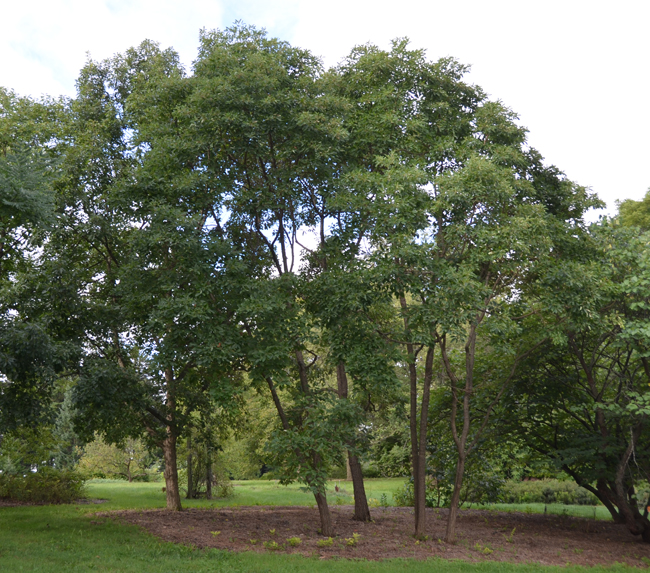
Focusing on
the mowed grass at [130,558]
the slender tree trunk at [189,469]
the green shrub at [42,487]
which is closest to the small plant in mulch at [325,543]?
the mowed grass at [130,558]

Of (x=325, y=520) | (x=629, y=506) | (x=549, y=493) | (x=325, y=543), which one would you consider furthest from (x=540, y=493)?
(x=325, y=543)

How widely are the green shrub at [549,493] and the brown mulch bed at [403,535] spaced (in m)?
5.62

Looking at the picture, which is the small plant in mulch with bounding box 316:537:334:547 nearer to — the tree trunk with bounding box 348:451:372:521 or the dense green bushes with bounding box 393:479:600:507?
the tree trunk with bounding box 348:451:372:521

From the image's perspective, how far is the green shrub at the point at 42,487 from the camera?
15.6m

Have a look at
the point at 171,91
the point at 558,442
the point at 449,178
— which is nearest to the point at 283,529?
the point at 558,442

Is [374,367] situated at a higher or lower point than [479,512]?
higher

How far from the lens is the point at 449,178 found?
31.3 ft

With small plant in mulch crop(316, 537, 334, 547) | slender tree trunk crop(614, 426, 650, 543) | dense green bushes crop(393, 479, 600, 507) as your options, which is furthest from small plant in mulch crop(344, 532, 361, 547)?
dense green bushes crop(393, 479, 600, 507)

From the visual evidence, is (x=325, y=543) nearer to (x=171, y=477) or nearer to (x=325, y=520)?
(x=325, y=520)

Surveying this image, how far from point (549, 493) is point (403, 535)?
12095mm

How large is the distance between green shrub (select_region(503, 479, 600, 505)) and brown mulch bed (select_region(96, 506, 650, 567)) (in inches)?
221

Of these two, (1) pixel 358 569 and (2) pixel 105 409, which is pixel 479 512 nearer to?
(1) pixel 358 569

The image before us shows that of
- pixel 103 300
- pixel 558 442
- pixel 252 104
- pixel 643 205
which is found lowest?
pixel 558 442

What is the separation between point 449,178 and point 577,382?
6014mm
